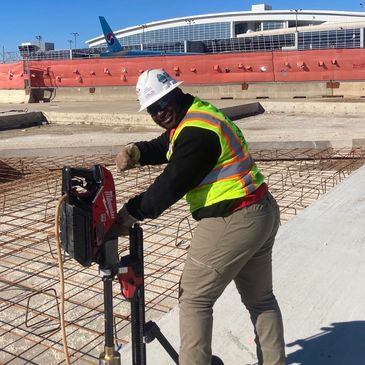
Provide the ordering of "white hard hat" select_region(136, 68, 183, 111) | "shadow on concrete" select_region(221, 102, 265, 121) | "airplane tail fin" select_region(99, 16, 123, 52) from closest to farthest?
1. "white hard hat" select_region(136, 68, 183, 111)
2. "shadow on concrete" select_region(221, 102, 265, 121)
3. "airplane tail fin" select_region(99, 16, 123, 52)

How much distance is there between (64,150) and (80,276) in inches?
224

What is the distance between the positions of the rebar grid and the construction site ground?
1 cm

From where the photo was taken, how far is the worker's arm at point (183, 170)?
75.0 inches

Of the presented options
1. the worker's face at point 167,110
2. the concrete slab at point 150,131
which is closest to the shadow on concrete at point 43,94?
the concrete slab at point 150,131

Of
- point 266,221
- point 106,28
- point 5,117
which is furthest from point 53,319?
point 106,28

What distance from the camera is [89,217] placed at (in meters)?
1.83

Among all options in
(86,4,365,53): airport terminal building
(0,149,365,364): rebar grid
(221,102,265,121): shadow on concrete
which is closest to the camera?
(0,149,365,364): rebar grid

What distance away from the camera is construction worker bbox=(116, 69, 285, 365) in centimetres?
193

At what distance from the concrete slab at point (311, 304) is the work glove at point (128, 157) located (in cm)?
103

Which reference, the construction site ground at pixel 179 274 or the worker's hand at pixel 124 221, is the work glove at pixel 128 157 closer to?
the worker's hand at pixel 124 221

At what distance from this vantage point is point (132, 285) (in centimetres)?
201

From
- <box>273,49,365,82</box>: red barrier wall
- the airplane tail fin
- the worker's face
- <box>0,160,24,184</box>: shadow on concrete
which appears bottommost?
<box>0,160,24,184</box>: shadow on concrete

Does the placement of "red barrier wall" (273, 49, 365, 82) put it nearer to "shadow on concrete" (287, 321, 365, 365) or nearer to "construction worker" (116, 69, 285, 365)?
"shadow on concrete" (287, 321, 365, 365)

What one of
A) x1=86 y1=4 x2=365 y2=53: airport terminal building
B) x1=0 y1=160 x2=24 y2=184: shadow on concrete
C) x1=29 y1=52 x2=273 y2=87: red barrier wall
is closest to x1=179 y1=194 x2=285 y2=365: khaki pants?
x1=0 y1=160 x2=24 y2=184: shadow on concrete
